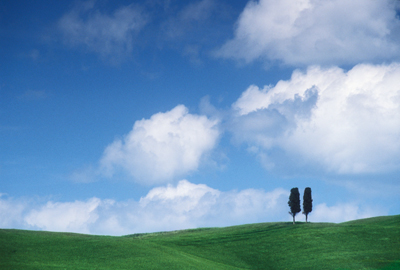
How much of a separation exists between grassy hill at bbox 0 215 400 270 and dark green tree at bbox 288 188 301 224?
15.5 meters

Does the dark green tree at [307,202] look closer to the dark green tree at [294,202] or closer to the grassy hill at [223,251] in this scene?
the dark green tree at [294,202]

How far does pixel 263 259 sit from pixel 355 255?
16.3 m

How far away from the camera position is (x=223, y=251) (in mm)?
73812

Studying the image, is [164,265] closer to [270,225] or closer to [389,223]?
[270,225]

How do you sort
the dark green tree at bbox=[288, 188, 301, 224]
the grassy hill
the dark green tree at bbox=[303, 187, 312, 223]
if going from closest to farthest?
1. the grassy hill
2. the dark green tree at bbox=[288, 188, 301, 224]
3. the dark green tree at bbox=[303, 187, 312, 223]

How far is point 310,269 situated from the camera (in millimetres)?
59625

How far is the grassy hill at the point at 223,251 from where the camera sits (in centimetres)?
5709

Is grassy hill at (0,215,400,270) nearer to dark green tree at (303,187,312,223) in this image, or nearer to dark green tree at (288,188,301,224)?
dark green tree at (288,188,301,224)

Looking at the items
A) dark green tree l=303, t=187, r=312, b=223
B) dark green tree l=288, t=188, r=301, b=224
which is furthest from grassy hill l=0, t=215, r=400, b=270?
dark green tree l=303, t=187, r=312, b=223

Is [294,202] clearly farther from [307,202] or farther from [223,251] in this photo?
[223,251]

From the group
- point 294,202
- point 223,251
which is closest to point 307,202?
point 294,202

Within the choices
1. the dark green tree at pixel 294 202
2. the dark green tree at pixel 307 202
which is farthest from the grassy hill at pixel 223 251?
the dark green tree at pixel 307 202

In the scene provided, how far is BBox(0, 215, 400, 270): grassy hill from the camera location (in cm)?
5709

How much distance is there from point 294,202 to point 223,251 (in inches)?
1528
